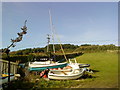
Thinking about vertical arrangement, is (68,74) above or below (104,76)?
above

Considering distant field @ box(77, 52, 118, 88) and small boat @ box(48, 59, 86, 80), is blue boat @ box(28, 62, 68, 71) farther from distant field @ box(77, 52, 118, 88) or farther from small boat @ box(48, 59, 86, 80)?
distant field @ box(77, 52, 118, 88)

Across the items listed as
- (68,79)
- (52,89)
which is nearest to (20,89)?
(52,89)

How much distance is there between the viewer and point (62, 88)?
9516mm

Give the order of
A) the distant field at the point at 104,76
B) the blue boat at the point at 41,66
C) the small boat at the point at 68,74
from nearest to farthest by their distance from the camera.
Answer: the distant field at the point at 104,76 < the small boat at the point at 68,74 < the blue boat at the point at 41,66

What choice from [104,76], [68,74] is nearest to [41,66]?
[68,74]

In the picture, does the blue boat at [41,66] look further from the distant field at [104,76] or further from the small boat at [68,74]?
the distant field at [104,76]

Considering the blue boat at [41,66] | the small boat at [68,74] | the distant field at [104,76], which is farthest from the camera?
the blue boat at [41,66]

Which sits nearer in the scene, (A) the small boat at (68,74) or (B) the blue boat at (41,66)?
(A) the small boat at (68,74)

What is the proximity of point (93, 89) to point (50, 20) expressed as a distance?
14091mm

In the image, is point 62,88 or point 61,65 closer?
point 62,88

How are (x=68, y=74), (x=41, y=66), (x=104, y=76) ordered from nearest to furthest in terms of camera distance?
(x=68, y=74) < (x=104, y=76) < (x=41, y=66)

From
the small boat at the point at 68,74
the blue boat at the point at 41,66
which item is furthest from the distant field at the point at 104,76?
the blue boat at the point at 41,66

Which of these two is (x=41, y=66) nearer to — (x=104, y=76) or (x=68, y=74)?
(x=68, y=74)

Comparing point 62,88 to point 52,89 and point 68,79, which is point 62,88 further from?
point 68,79
